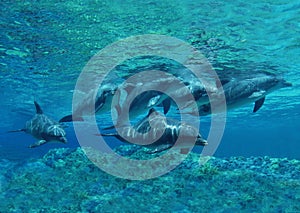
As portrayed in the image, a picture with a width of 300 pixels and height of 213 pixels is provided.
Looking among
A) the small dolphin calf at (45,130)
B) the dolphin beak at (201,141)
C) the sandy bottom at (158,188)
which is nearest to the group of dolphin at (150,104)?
the small dolphin calf at (45,130)

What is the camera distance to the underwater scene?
8.14 m

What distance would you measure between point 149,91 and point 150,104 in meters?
1.03

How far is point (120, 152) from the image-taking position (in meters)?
18.8

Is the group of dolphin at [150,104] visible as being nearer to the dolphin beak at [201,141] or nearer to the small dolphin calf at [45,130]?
the small dolphin calf at [45,130]

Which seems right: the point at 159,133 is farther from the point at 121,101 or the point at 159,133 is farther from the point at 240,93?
the point at 240,93

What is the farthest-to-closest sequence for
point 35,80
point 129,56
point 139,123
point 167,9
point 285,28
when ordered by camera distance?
point 35,80 < point 129,56 < point 285,28 < point 167,9 < point 139,123

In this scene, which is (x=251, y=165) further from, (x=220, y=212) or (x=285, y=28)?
(x=285, y=28)

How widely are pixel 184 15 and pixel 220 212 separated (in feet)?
26.3

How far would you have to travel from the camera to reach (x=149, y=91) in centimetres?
820

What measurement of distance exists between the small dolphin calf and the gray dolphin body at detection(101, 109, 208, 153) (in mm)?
1892

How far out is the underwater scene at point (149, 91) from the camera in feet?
26.7

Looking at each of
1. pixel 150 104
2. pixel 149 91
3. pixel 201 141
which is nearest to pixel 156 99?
pixel 150 104

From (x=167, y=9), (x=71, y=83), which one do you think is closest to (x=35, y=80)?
(x=71, y=83)

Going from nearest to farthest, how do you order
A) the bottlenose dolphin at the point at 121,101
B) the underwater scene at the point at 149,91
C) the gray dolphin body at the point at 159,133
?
the gray dolphin body at the point at 159,133, the bottlenose dolphin at the point at 121,101, the underwater scene at the point at 149,91
